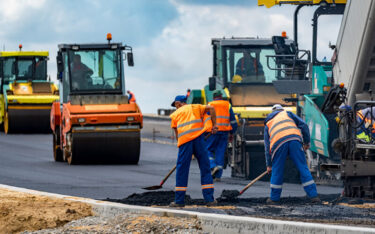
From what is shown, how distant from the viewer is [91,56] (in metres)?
19.6

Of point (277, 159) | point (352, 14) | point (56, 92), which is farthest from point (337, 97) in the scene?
point (56, 92)

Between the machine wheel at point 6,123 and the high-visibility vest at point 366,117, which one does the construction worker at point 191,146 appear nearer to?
the high-visibility vest at point 366,117

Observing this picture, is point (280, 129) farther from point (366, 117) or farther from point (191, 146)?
point (191, 146)

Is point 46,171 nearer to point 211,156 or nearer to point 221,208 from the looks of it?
point 211,156

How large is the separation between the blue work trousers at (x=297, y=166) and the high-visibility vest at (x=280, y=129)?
10 centimetres

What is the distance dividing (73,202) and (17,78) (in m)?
19.3

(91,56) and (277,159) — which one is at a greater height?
(91,56)

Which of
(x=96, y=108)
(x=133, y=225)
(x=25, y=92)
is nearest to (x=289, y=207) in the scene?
(x=133, y=225)

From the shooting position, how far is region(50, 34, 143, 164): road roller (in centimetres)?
1886

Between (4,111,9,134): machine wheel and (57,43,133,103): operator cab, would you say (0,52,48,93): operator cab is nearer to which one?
(4,111,9,134): machine wheel

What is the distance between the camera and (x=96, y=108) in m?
19.2

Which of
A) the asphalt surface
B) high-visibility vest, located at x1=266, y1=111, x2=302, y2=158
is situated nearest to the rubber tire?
the asphalt surface

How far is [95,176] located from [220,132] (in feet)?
8.69

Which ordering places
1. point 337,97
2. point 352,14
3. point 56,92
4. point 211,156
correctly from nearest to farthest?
1. point 352,14
2. point 337,97
3. point 211,156
4. point 56,92
